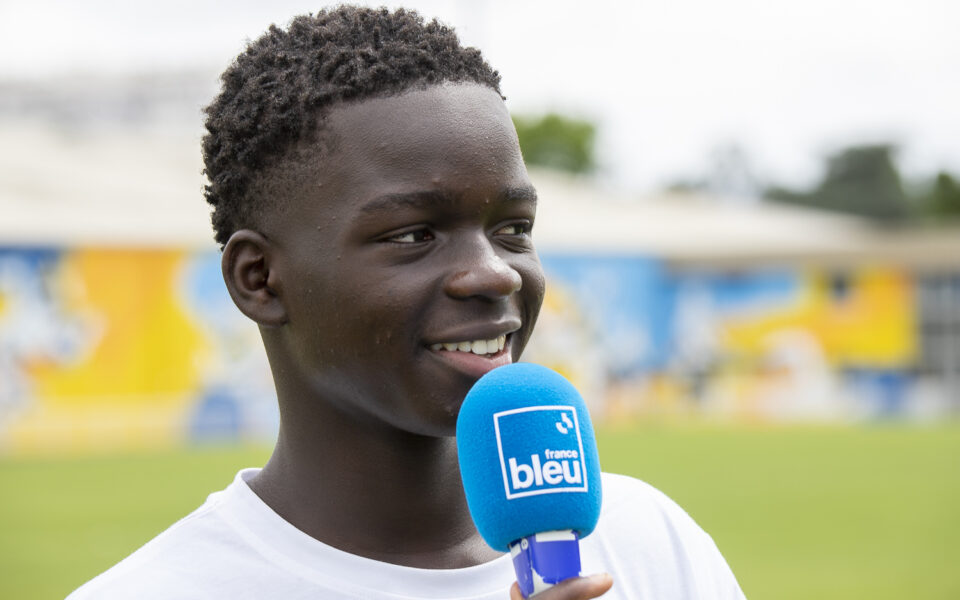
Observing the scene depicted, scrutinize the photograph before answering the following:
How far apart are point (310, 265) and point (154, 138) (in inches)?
1481

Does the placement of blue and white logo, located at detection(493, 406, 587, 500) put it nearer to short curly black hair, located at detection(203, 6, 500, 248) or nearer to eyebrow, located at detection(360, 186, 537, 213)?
eyebrow, located at detection(360, 186, 537, 213)

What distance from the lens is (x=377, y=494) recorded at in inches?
81.5

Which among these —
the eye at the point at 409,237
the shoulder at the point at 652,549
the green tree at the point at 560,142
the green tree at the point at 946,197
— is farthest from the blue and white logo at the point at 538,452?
the green tree at the point at 946,197

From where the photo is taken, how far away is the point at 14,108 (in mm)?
70625

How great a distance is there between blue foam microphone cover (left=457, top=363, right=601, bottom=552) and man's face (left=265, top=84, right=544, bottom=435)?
0.18 metres

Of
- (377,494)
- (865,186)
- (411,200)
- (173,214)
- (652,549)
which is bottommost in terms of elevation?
(652,549)

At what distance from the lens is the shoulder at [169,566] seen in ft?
6.33

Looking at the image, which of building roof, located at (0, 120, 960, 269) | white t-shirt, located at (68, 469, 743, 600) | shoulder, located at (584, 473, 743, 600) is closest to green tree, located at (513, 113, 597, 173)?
building roof, located at (0, 120, 960, 269)

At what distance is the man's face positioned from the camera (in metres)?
1.90

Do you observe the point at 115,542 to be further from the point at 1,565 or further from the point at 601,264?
the point at 601,264

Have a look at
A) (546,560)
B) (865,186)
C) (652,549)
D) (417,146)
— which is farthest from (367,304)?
(865,186)

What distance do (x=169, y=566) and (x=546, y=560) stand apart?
72 centimetres

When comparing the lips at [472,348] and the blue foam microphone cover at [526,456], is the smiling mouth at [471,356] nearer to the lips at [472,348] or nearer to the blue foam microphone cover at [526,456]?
the lips at [472,348]

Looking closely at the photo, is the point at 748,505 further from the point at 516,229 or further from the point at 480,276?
the point at 480,276
